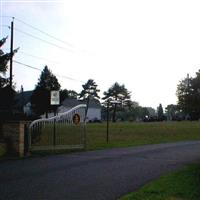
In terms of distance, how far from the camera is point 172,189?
9.32 metres

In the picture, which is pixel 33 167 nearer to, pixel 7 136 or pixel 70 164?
pixel 70 164

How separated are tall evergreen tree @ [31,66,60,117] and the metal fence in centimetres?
5170

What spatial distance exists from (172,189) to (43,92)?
233ft

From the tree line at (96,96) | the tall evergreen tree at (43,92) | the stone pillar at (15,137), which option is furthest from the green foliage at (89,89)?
the stone pillar at (15,137)

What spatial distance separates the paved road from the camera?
9091 mm

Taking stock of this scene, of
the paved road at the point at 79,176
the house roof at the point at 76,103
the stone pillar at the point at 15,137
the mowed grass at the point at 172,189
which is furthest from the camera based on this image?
the house roof at the point at 76,103

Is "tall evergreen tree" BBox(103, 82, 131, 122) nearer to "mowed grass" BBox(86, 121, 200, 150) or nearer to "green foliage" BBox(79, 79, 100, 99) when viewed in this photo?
"green foliage" BBox(79, 79, 100, 99)

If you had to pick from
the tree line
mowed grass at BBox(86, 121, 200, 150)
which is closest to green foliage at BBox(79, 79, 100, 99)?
the tree line

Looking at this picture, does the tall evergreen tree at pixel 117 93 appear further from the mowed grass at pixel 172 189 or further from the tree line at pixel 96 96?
the mowed grass at pixel 172 189

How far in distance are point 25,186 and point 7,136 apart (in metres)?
8.91

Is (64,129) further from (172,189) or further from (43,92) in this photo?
(43,92)

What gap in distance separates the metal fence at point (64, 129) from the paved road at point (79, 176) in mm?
3142

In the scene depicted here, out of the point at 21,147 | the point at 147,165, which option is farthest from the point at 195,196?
the point at 21,147

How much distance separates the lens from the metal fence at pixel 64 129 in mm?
19142
